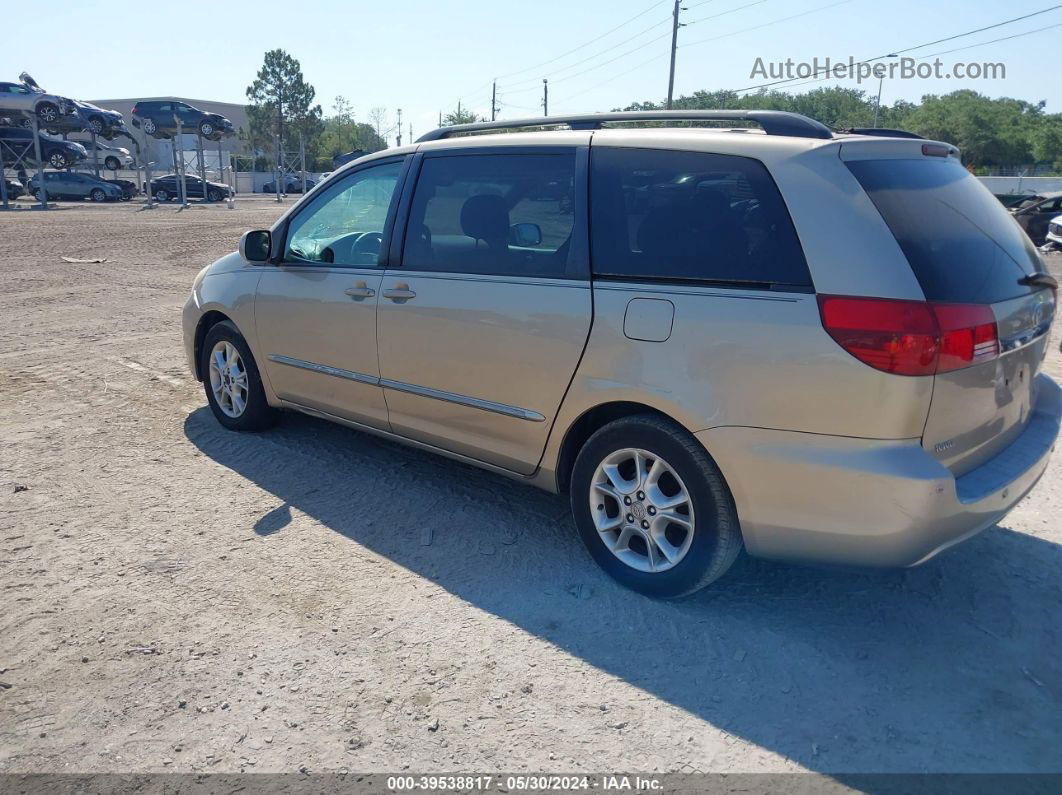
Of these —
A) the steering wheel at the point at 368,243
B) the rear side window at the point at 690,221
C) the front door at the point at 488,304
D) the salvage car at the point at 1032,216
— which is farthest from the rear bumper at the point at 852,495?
the steering wheel at the point at 368,243

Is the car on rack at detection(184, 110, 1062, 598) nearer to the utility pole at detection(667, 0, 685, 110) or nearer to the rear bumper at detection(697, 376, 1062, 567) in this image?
the rear bumper at detection(697, 376, 1062, 567)

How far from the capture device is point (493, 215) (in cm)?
392

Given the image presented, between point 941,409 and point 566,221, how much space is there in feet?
5.52

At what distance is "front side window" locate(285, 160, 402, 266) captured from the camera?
442 centimetres

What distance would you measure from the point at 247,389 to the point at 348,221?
52.3 inches

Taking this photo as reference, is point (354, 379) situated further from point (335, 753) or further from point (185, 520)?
point (335, 753)

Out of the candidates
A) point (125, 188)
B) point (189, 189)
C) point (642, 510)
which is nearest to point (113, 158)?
point (125, 188)

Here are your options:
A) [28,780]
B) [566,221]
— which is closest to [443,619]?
[28,780]

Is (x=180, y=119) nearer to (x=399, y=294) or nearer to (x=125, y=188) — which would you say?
(x=125, y=188)

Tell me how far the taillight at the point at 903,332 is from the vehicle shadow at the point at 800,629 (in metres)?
1.11

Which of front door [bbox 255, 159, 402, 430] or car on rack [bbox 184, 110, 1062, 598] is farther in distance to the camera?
front door [bbox 255, 159, 402, 430]

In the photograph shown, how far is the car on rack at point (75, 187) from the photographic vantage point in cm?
3372

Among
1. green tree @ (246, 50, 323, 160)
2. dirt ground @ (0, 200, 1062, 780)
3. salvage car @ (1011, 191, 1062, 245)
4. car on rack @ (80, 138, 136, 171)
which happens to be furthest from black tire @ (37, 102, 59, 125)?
green tree @ (246, 50, 323, 160)

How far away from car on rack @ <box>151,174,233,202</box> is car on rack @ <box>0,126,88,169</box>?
404 cm
